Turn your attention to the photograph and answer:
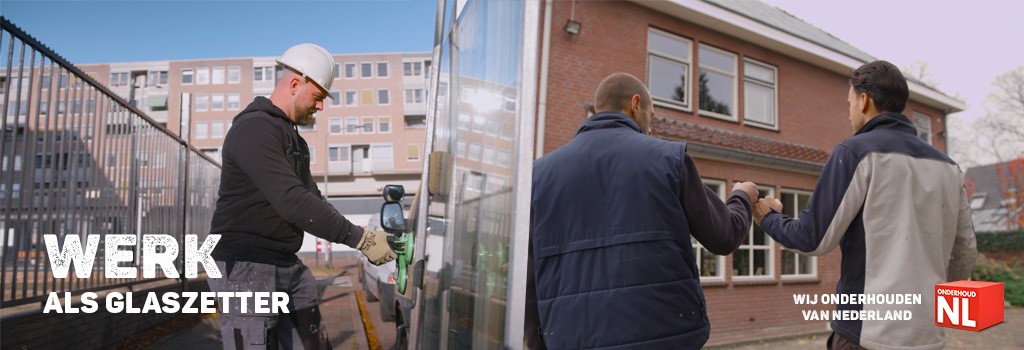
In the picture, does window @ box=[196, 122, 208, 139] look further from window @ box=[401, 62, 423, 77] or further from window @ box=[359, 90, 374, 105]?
window @ box=[401, 62, 423, 77]

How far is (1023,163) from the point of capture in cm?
2298

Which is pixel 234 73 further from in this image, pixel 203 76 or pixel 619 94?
pixel 203 76

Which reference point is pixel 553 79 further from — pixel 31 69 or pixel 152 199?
pixel 31 69

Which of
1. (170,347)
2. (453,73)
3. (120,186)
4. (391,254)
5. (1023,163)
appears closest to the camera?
(453,73)

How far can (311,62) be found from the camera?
191 centimetres

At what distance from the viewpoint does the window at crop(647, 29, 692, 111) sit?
31.5 ft

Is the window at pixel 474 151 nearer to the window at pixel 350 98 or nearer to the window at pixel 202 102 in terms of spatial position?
the window at pixel 350 98

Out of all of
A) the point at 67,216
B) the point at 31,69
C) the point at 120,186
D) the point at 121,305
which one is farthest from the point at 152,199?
the point at 31,69

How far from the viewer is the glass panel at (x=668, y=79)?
962cm

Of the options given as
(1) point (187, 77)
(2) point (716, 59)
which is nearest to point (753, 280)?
(2) point (716, 59)

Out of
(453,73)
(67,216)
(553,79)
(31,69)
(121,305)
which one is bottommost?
(121,305)

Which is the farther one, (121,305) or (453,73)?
(121,305)

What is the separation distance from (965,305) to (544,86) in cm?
657

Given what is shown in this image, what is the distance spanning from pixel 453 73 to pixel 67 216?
4.12 metres
